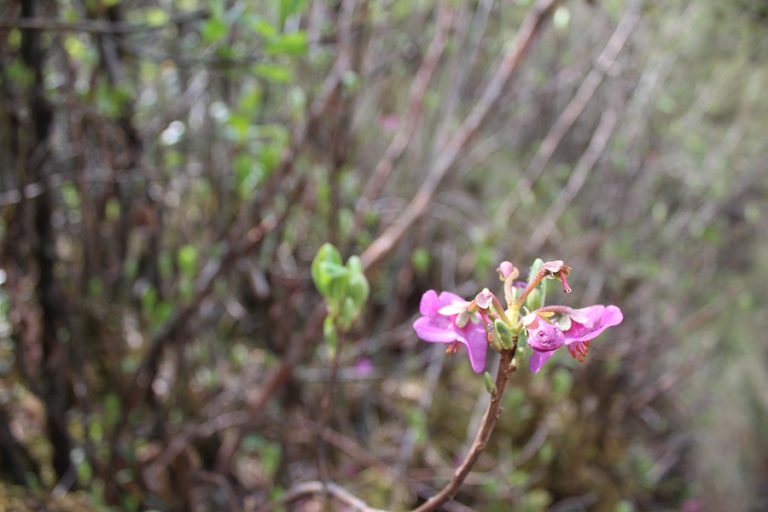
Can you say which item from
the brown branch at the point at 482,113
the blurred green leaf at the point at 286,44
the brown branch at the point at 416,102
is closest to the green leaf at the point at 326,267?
the blurred green leaf at the point at 286,44

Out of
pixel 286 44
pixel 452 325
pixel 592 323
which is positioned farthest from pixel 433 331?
pixel 286 44

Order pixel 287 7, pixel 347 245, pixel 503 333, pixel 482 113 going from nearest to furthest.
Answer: pixel 503 333 < pixel 287 7 < pixel 482 113 < pixel 347 245

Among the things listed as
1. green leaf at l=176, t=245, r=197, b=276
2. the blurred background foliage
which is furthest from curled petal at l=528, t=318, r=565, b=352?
green leaf at l=176, t=245, r=197, b=276

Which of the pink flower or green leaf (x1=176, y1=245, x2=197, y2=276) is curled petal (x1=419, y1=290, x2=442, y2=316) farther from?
green leaf (x1=176, y1=245, x2=197, y2=276)

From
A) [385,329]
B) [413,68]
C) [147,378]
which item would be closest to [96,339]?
[147,378]

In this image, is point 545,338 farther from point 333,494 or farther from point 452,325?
point 333,494

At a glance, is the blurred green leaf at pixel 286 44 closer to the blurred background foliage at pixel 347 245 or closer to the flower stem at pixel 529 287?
the blurred background foliage at pixel 347 245
